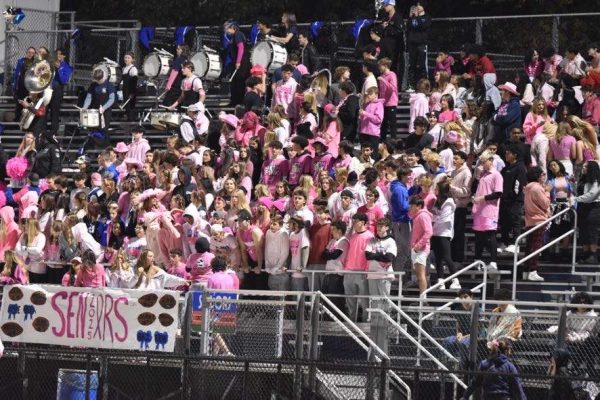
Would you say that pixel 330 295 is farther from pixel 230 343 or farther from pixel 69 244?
pixel 69 244

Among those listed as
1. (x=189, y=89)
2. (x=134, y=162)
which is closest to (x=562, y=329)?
(x=134, y=162)

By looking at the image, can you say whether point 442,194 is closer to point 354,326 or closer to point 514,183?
point 514,183

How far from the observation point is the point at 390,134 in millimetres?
30500

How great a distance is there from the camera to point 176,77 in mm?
33562

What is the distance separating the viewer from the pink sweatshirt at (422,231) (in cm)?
2527

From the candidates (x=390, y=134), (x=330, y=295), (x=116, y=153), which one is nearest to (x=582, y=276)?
(x=330, y=295)

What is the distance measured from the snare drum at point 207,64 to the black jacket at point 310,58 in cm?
189

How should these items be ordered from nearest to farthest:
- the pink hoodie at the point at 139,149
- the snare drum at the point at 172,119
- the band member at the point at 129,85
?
the pink hoodie at the point at 139,149 → the snare drum at the point at 172,119 → the band member at the point at 129,85

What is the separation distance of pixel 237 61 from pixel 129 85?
2295 millimetres

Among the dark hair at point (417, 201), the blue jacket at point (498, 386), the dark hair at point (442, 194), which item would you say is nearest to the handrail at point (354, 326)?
the dark hair at point (417, 201)

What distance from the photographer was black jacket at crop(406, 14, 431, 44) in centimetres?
3114

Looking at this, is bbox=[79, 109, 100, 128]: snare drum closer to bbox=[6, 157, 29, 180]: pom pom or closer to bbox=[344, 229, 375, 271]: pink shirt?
bbox=[6, 157, 29, 180]: pom pom

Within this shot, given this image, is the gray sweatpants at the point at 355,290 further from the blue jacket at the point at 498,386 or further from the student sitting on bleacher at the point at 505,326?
the blue jacket at the point at 498,386

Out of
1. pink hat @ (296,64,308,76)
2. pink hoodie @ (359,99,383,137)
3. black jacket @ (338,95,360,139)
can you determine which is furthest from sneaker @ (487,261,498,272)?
pink hat @ (296,64,308,76)
